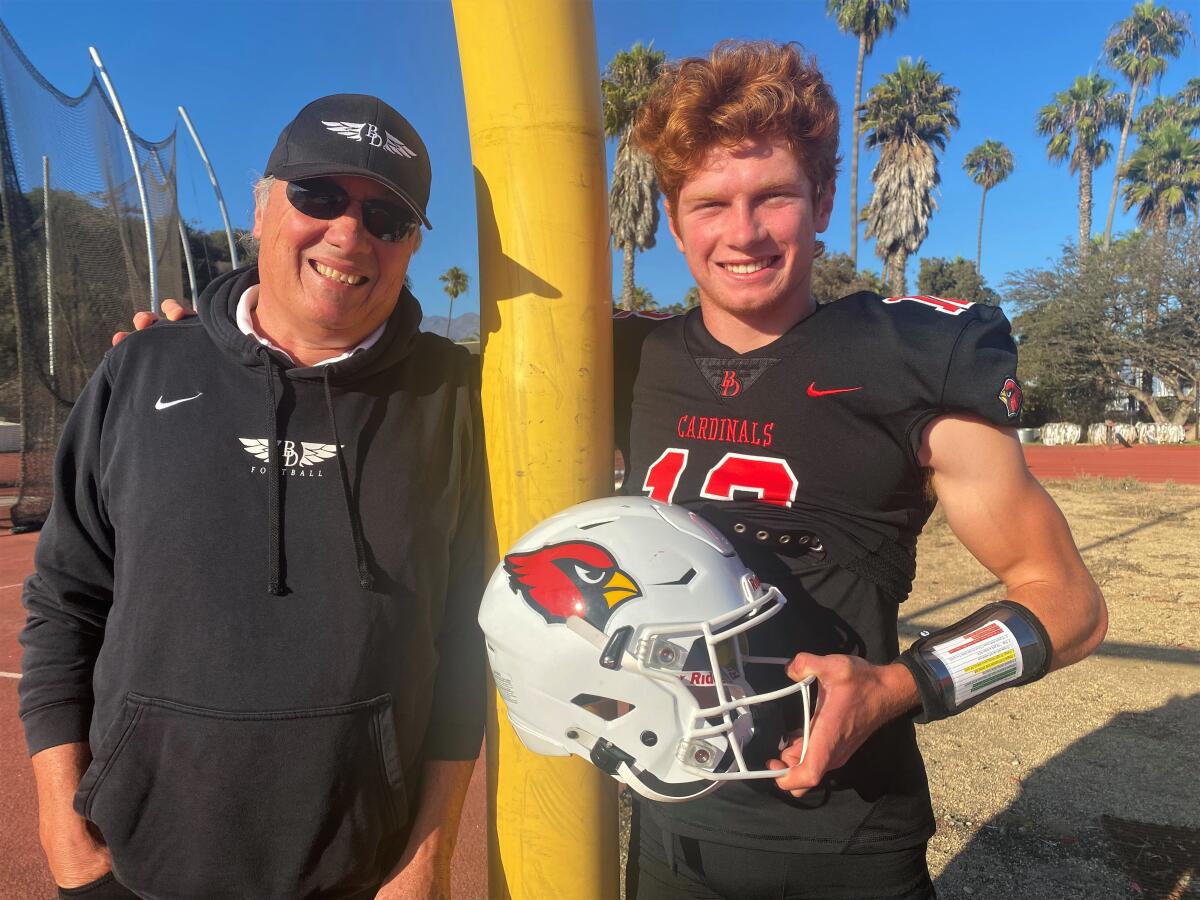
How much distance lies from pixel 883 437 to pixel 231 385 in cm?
152

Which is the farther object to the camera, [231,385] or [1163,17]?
[1163,17]

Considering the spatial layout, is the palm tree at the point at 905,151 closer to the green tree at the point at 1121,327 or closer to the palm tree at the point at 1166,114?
the green tree at the point at 1121,327

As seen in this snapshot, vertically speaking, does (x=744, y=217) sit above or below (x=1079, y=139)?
below

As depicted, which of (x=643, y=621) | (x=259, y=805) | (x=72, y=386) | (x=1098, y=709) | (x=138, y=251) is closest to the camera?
(x=643, y=621)

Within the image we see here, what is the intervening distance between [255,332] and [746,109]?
127cm

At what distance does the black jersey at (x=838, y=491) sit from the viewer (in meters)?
1.76

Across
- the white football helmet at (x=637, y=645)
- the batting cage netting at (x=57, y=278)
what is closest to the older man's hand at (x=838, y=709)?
the white football helmet at (x=637, y=645)

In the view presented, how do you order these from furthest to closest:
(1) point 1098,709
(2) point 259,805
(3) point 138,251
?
1. (3) point 138,251
2. (1) point 1098,709
3. (2) point 259,805

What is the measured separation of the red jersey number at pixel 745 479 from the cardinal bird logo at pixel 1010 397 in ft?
1.54

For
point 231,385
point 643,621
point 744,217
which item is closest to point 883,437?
point 744,217

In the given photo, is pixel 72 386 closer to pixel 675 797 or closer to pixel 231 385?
pixel 231 385

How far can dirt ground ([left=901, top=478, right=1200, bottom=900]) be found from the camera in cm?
344

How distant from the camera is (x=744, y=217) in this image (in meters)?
1.81

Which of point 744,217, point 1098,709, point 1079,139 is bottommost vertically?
point 1098,709
